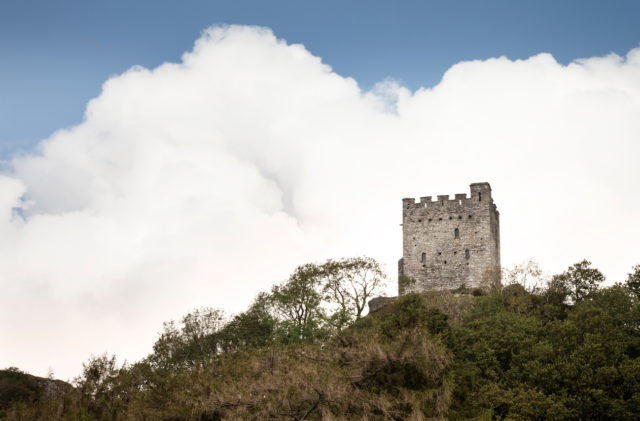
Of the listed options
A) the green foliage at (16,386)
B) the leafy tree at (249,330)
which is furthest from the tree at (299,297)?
the green foliage at (16,386)

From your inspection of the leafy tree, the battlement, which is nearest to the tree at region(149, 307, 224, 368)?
the leafy tree

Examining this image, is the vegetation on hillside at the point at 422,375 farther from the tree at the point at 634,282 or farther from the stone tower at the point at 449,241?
the stone tower at the point at 449,241

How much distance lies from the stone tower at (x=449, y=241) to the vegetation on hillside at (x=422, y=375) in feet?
33.2

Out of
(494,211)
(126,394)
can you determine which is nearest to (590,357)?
(126,394)

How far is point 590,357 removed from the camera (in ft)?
95.8

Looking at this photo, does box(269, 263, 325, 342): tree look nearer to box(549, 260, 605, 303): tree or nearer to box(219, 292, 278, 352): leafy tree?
box(219, 292, 278, 352): leafy tree

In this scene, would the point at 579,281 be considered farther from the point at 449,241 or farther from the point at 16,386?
the point at 16,386

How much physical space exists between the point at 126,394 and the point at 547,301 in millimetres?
22813

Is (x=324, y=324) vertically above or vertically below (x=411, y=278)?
below

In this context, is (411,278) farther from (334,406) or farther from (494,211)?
(334,406)

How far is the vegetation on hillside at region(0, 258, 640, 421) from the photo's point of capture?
2448 cm

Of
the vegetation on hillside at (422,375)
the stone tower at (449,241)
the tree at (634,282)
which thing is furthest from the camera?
the stone tower at (449,241)

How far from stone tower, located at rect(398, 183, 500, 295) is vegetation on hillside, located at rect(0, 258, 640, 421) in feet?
33.2

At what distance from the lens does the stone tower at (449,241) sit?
48.5 metres
